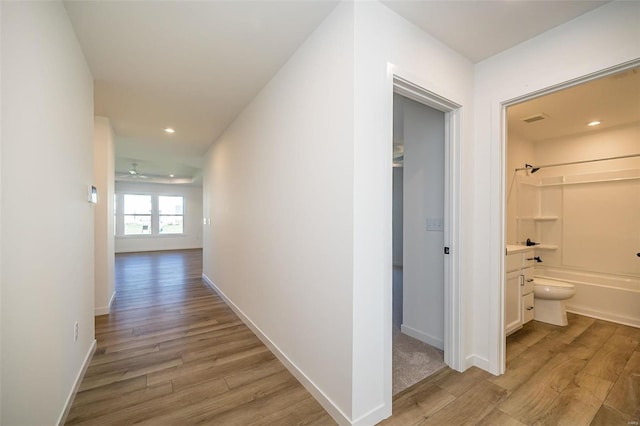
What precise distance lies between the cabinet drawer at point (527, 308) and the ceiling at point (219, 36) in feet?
8.85

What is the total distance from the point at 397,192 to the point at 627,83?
426 centimetres

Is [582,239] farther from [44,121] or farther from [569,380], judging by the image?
[44,121]

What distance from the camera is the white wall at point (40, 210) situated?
1045 millimetres

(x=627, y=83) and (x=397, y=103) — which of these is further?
(x=397, y=103)

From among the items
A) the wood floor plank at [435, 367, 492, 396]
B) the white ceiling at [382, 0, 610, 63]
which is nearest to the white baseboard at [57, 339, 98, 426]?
the wood floor plank at [435, 367, 492, 396]

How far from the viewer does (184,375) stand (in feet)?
6.75

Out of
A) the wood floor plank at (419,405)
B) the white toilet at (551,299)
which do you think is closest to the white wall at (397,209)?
the white toilet at (551,299)

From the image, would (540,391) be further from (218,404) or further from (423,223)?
(218,404)

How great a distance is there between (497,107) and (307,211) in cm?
174

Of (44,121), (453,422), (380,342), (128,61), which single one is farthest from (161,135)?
(453,422)

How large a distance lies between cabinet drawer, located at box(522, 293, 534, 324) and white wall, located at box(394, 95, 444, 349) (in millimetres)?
1282

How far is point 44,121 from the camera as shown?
135 cm

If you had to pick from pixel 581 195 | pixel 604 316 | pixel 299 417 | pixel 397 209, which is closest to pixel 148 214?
pixel 397 209

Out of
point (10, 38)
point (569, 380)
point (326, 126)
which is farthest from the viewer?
point (569, 380)
